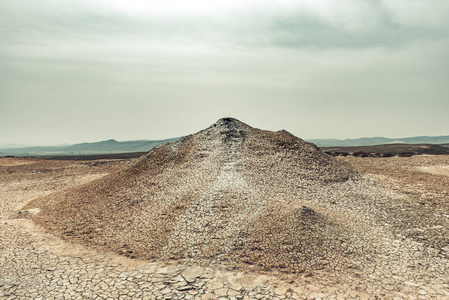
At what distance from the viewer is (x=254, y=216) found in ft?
32.4

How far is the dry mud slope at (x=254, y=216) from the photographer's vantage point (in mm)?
7797

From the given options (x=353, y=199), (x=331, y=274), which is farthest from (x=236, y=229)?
(x=353, y=199)

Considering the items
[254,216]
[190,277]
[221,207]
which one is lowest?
[190,277]

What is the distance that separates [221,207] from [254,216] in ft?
4.78

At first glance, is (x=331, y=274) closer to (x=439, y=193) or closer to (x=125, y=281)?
(x=125, y=281)

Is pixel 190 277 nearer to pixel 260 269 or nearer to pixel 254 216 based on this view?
pixel 260 269

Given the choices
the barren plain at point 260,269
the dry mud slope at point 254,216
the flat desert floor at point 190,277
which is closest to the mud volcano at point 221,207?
the dry mud slope at point 254,216

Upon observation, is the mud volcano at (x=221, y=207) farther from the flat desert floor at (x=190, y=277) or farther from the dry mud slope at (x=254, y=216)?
the flat desert floor at (x=190, y=277)

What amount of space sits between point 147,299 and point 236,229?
372cm

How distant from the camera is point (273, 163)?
15.2 meters

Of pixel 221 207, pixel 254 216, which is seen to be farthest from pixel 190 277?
pixel 221 207

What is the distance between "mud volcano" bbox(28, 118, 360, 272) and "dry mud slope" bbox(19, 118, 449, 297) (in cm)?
4

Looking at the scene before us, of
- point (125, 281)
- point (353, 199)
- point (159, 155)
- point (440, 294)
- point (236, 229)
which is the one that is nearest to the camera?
point (440, 294)

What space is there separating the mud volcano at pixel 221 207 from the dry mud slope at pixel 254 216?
44mm
